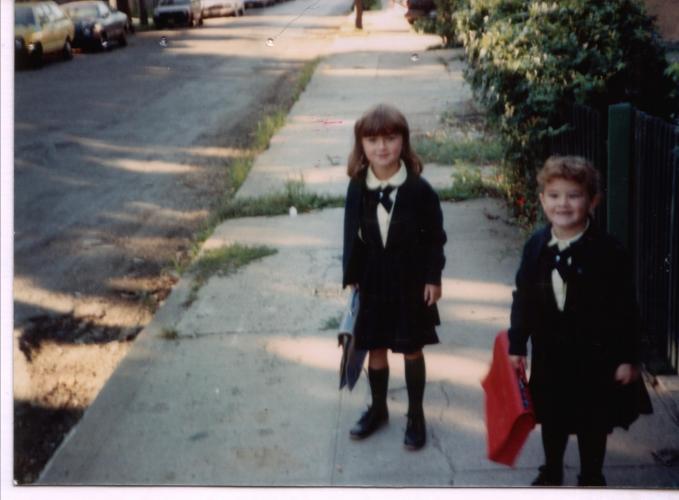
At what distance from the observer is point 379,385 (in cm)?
355

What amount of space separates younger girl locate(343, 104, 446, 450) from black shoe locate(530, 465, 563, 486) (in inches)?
19.4

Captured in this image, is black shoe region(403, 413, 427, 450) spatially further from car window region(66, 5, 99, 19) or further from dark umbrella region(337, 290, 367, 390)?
car window region(66, 5, 99, 19)

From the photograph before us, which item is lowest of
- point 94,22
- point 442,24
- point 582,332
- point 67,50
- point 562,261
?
point 582,332

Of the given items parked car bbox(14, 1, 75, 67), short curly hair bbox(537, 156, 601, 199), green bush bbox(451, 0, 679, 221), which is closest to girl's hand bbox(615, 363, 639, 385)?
short curly hair bbox(537, 156, 601, 199)

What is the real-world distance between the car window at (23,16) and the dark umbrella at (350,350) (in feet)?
5.98

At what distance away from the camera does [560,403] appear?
3.03 metres

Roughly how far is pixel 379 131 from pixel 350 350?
0.90 m

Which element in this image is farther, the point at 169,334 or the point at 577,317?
the point at 169,334

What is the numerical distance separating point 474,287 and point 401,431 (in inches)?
51.2

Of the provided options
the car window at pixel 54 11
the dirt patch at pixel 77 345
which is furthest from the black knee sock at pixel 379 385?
the car window at pixel 54 11

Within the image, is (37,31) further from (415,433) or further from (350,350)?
(415,433)

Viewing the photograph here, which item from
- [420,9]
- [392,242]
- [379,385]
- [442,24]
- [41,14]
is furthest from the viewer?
[442,24]

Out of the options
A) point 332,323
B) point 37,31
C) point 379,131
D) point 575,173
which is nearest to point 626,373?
point 575,173

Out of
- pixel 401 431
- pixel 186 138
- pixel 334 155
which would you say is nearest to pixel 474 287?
pixel 401 431
